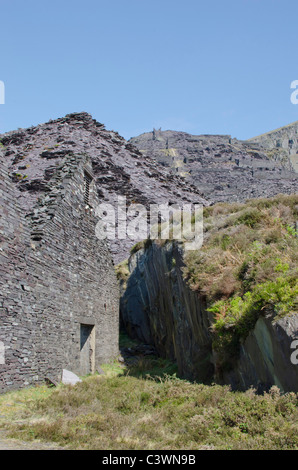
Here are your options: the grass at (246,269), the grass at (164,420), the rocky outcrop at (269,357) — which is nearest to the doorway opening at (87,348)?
the grass at (246,269)

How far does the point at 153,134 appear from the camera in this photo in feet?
351

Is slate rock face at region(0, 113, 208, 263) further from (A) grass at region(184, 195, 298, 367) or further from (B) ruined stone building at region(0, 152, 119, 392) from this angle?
(A) grass at region(184, 195, 298, 367)

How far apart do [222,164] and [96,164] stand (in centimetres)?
3898

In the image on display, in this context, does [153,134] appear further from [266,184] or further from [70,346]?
[70,346]

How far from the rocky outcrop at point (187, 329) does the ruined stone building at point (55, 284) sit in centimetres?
224

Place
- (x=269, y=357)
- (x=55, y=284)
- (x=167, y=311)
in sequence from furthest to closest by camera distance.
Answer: (x=167, y=311), (x=55, y=284), (x=269, y=357)

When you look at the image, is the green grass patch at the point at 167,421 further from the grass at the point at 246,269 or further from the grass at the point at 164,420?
the grass at the point at 246,269

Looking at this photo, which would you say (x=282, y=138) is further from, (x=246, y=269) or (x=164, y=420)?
(x=164, y=420)

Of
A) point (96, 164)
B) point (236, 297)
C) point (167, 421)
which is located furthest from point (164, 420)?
point (96, 164)

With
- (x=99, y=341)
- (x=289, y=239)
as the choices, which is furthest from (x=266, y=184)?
(x=289, y=239)

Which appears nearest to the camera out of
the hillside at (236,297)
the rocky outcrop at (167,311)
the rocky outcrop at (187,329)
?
the rocky outcrop at (187,329)

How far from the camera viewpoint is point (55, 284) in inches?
479

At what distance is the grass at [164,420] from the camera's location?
4.95 metres

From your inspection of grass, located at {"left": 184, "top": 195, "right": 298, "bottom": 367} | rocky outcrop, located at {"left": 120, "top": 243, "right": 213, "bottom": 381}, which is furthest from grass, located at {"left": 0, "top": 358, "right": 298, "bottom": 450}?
rocky outcrop, located at {"left": 120, "top": 243, "right": 213, "bottom": 381}
